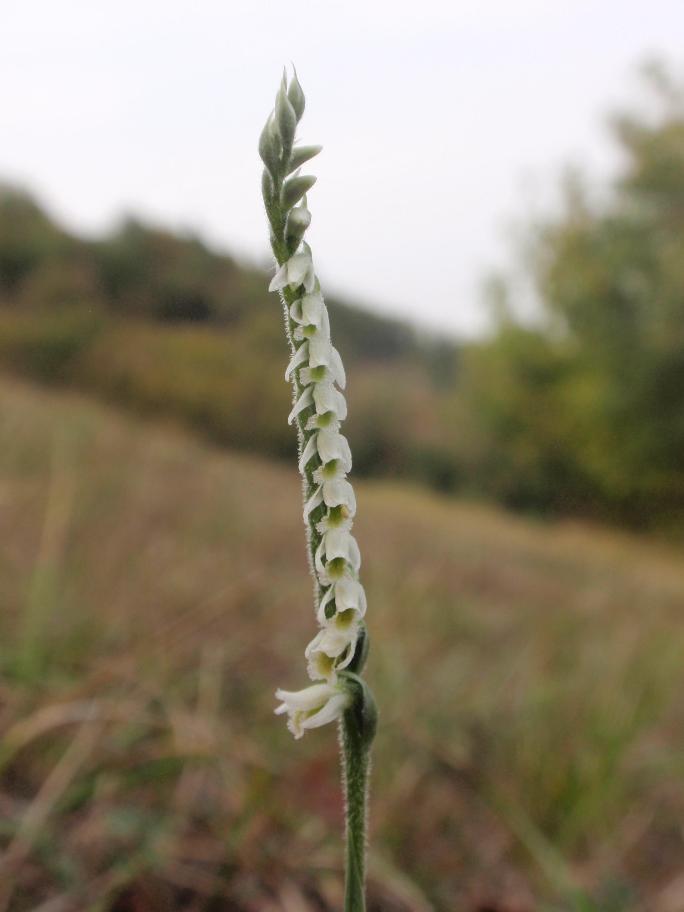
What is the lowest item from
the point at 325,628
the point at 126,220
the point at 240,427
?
the point at 240,427

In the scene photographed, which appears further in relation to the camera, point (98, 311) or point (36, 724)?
point (98, 311)

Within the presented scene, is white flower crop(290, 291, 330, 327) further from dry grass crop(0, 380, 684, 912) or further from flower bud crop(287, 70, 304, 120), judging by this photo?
dry grass crop(0, 380, 684, 912)

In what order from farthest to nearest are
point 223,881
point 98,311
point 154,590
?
1. point 98,311
2. point 154,590
3. point 223,881

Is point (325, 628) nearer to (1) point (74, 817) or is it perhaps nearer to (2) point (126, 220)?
(1) point (74, 817)

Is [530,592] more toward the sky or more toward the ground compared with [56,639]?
more toward the ground

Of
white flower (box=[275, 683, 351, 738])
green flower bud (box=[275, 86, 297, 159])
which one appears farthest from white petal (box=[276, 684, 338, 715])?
green flower bud (box=[275, 86, 297, 159])

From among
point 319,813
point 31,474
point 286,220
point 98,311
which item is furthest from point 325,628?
point 98,311

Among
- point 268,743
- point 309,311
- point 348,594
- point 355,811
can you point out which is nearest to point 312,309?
point 309,311

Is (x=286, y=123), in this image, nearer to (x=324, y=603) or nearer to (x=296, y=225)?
(x=296, y=225)
